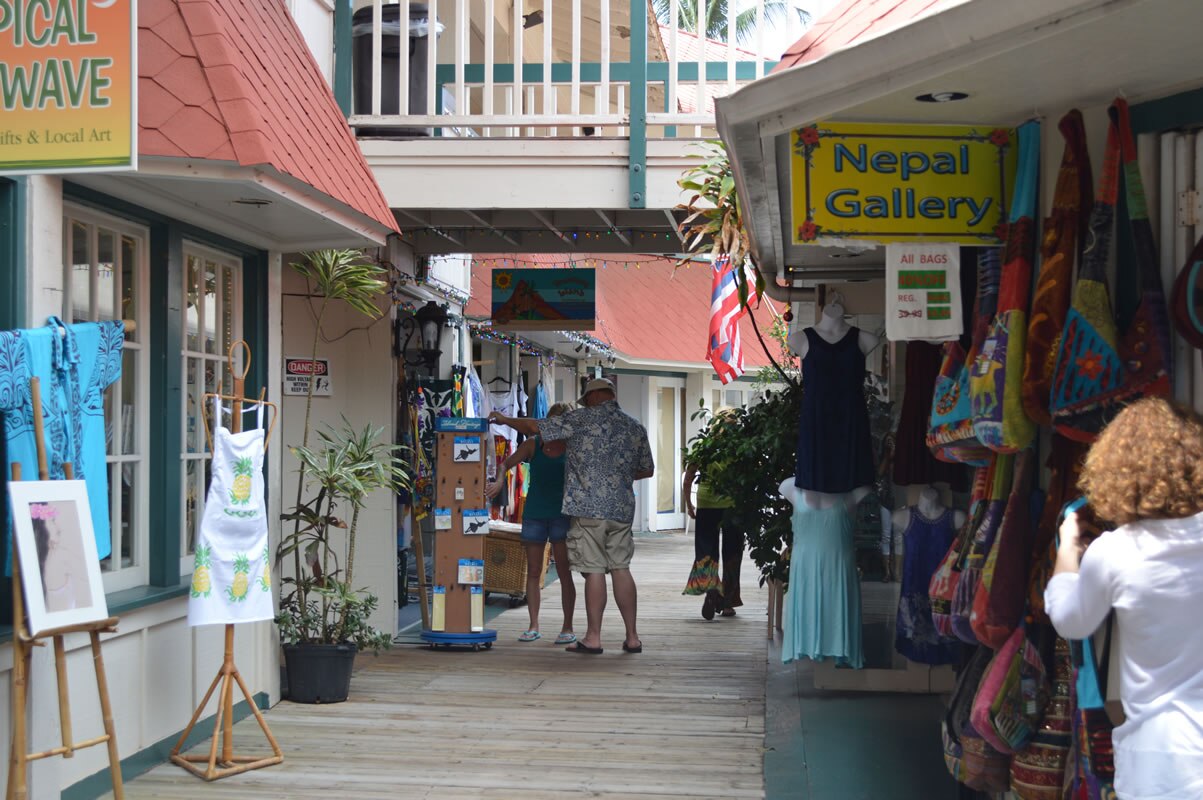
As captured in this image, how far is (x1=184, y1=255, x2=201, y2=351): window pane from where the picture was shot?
6.61 metres

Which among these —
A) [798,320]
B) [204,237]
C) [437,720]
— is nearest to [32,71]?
[204,237]

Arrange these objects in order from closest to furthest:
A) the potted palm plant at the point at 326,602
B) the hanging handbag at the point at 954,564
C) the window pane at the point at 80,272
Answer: the hanging handbag at the point at 954,564
the window pane at the point at 80,272
the potted palm plant at the point at 326,602

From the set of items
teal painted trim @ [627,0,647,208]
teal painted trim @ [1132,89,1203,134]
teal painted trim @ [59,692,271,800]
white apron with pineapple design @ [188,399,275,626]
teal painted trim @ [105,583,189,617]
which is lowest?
teal painted trim @ [59,692,271,800]

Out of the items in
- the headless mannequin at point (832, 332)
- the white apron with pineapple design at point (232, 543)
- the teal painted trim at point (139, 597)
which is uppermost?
the headless mannequin at point (832, 332)

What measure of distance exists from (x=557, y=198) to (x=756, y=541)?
8.09 ft

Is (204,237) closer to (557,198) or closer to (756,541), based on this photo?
(557,198)

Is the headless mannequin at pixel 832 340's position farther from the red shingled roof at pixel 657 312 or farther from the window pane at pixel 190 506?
the red shingled roof at pixel 657 312

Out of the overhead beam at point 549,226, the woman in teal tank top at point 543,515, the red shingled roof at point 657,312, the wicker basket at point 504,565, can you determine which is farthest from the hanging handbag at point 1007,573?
the red shingled roof at point 657,312

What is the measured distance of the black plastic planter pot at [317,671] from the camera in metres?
7.45

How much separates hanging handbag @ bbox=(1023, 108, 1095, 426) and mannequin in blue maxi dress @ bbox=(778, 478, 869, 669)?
327 centimetres

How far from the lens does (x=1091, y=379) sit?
354cm

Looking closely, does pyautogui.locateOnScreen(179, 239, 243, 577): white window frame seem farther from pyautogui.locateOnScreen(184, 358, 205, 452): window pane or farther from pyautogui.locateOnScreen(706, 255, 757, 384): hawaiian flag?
pyautogui.locateOnScreen(706, 255, 757, 384): hawaiian flag

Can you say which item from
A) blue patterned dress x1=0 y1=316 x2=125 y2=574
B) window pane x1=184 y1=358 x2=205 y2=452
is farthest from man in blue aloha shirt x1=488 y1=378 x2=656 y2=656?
blue patterned dress x1=0 y1=316 x2=125 y2=574

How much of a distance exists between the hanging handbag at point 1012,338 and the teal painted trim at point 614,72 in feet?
15.4
